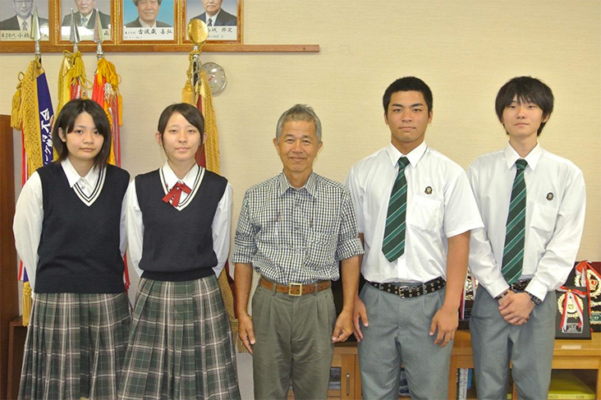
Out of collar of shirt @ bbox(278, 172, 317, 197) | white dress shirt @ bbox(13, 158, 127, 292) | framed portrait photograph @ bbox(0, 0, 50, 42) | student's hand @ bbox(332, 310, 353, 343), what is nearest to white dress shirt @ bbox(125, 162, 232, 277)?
white dress shirt @ bbox(13, 158, 127, 292)

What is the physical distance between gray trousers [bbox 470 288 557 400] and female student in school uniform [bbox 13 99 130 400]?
153cm

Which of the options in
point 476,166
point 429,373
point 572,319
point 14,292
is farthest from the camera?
point 14,292

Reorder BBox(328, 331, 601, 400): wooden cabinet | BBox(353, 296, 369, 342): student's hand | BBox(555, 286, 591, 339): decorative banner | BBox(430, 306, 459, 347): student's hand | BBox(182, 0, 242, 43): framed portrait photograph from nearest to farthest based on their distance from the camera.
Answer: BBox(430, 306, 459, 347): student's hand, BBox(353, 296, 369, 342): student's hand, BBox(328, 331, 601, 400): wooden cabinet, BBox(555, 286, 591, 339): decorative banner, BBox(182, 0, 242, 43): framed portrait photograph

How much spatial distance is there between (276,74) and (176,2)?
70 centimetres

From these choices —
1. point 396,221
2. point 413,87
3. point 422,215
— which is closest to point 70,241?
point 396,221

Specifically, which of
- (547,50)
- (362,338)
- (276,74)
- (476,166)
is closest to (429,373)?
(362,338)

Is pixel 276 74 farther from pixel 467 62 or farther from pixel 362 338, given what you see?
pixel 362 338

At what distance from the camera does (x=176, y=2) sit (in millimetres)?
2822

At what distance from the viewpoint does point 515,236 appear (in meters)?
2.05

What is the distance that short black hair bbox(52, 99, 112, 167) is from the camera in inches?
79.3

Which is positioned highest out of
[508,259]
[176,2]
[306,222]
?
[176,2]

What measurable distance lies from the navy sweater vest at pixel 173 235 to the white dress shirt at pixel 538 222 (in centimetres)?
113

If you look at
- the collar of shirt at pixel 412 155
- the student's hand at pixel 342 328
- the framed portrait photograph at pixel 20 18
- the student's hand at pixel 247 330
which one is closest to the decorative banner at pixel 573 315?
the collar of shirt at pixel 412 155

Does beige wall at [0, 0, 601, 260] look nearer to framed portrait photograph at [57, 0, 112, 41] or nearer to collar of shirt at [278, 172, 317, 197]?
framed portrait photograph at [57, 0, 112, 41]
